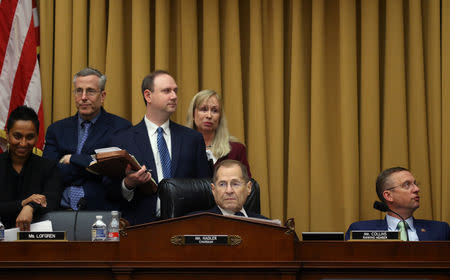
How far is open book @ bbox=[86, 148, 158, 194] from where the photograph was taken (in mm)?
3500

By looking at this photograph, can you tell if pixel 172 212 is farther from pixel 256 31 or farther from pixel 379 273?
pixel 256 31

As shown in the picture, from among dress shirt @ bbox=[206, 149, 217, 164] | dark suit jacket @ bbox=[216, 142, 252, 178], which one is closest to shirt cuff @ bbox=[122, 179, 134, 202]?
dress shirt @ bbox=[206, 149, 217, 164]

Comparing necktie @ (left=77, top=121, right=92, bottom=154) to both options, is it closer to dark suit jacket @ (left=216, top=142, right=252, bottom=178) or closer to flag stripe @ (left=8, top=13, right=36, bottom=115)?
dark suit jacket @ (left=216, top=142, right=252, bottom=178)

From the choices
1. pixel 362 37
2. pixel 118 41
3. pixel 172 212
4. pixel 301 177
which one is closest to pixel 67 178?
pixel 172 212

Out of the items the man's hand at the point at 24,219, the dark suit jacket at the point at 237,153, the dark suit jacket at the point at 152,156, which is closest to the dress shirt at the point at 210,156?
the dark suit jacket at the point at 237,153

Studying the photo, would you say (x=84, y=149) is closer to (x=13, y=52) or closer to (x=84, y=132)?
(x=84, y=132)

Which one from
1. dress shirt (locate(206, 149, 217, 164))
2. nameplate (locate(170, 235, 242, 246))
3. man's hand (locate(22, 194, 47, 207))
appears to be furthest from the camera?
dress shirt (locate(206, 149, 217, 164))

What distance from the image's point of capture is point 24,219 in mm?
3447

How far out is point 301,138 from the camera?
18.8 feet

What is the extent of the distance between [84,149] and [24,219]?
0.87 m

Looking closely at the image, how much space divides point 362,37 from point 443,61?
2.27 feet

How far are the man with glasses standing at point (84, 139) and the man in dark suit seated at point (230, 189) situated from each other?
2.90ft

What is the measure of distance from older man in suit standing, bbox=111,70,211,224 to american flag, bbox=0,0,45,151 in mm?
1548

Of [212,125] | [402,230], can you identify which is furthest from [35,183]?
[402,230]
